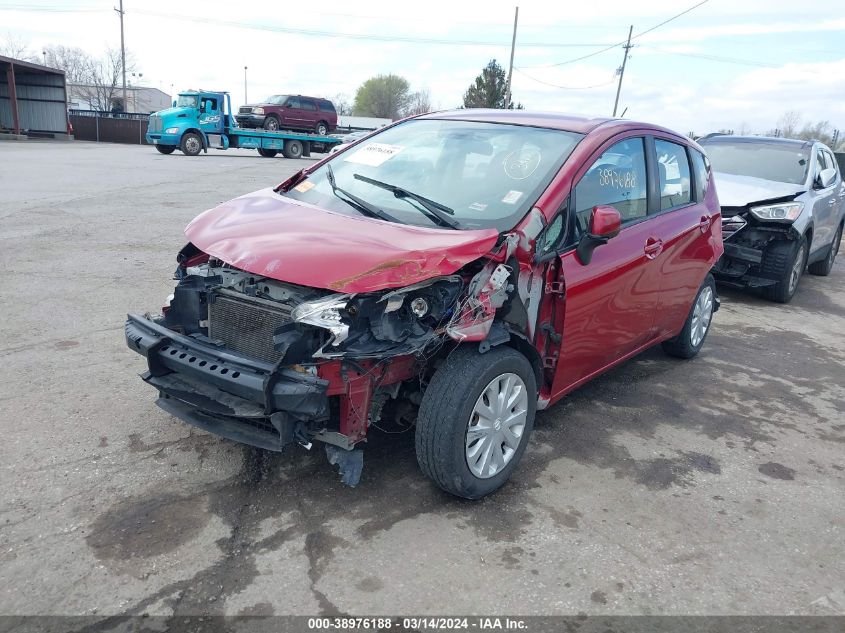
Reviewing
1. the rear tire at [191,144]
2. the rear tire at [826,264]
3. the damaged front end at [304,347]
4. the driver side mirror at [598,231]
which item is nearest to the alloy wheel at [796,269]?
the rear tire at [826,264]

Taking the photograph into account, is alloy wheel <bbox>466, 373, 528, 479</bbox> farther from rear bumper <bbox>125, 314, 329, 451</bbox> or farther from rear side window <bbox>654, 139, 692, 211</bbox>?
rear side window <bbox>654, 139, 692, 211</bbox>

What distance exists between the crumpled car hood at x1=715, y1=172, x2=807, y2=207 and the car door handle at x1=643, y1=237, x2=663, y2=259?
13.1ft

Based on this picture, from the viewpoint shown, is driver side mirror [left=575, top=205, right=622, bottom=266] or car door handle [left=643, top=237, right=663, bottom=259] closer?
driver side mirror [left=575, top=205, right=622, bottom=266]

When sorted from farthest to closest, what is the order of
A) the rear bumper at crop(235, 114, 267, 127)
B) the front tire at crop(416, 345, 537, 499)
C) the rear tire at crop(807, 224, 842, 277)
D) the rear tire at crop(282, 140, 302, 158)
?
1. the rear bumper at crop(235, 114, 267, 127)
2. the rear tire at crop(282, 140, 302, 158)
3. the rear tire at crop(807, 224, 842, 277)
4. the front tire at crop(416, 345, 537, 499)

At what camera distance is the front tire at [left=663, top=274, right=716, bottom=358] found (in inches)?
212

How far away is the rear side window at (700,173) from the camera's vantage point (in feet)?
16.6

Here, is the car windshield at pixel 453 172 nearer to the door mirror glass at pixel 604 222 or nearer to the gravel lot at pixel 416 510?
the door mirror glass at pixel 604 222

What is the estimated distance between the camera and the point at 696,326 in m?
5.54

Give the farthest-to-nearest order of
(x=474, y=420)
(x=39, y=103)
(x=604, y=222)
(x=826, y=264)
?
(x=39, y=103)
(x=826, y=264)
(x=604, y=222)
(x=474, y=420)

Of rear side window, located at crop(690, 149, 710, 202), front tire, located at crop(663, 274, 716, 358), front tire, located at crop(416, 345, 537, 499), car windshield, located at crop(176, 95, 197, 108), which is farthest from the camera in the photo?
car windshield, located at crop(176, 95, 197, 108)

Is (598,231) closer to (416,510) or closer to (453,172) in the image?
(453,172)

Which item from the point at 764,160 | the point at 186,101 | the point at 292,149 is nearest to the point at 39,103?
the point at 186,101

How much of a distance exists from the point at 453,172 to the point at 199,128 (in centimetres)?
2570

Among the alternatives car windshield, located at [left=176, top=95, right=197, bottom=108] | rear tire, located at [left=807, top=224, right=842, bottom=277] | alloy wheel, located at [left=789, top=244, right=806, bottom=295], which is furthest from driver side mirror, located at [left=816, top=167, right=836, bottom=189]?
car windshield, located at [left=176, top=95, right=197, bottom=108]
